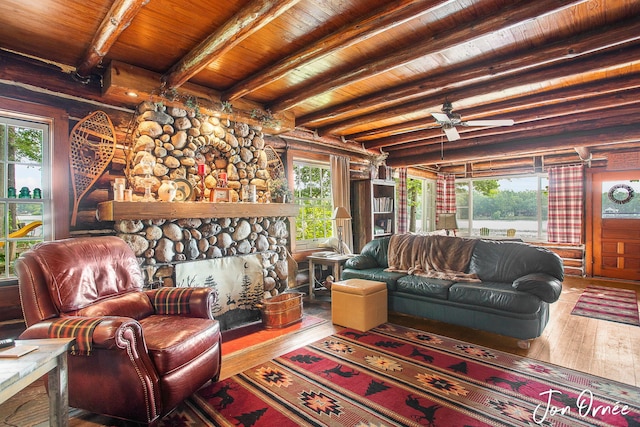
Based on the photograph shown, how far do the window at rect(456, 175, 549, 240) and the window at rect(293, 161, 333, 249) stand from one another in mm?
3770

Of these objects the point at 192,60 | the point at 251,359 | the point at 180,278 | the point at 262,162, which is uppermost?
the point at 192,60

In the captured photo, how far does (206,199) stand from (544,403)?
335 cm

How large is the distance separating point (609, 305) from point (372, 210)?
11.3 feet

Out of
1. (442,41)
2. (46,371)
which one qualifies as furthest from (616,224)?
(46,371)

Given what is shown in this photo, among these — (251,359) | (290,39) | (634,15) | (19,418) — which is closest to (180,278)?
(251,359)

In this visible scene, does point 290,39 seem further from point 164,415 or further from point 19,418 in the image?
point 19,418

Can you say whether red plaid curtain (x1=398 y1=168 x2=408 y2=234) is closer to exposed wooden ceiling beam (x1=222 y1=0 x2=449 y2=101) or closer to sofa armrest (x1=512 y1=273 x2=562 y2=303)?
sofa armrest (x1=512 y1=273 x2=562 y2=303)

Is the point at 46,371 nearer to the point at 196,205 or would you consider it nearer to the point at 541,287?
the point at 196,205

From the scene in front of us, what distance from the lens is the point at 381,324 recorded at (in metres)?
3.70

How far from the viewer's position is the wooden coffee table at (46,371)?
54.7 inches

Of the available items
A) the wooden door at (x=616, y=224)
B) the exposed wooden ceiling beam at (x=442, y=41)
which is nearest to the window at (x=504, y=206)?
the wooden door at (x=616, y=224)

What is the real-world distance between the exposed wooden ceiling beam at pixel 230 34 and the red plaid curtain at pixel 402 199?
4.96 m

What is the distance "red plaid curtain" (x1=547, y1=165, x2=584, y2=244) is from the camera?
21.7ft

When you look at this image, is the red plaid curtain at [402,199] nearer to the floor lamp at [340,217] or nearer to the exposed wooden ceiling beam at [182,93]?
the floor lamp at [340,217]
